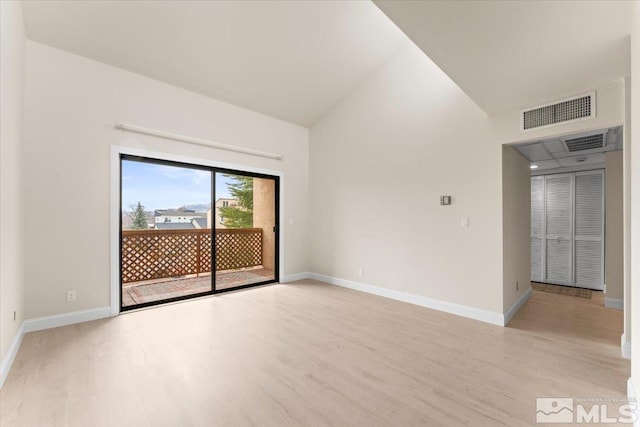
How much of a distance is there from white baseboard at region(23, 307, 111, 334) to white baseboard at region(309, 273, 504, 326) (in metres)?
3.30

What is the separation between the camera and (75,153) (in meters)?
3.10

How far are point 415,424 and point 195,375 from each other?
156 centimetres

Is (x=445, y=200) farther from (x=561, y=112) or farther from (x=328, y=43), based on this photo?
(x=328, y=43)

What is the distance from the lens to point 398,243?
4.09m

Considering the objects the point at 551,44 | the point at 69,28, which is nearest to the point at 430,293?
the point at 551,44

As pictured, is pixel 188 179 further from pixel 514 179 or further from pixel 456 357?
pixel 514 179

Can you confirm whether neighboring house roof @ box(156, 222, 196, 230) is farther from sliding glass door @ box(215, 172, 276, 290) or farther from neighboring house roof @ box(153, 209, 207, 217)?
sliding glass door @ box(215, 172, 276, 290)

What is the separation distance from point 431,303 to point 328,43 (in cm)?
380

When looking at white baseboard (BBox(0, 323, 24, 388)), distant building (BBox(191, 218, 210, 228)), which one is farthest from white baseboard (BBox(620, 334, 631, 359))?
distant building (BBox(191, 218, 210, 228))

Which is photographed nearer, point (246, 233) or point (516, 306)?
point (516, 306)

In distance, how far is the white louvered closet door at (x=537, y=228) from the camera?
5105 millimetres

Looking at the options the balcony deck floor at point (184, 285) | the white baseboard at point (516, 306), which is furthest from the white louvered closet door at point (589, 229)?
the balcony deck floor at point (184, 285)

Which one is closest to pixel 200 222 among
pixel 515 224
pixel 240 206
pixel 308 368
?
pixel 240 206

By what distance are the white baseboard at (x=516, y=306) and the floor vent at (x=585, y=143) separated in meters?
2.06
